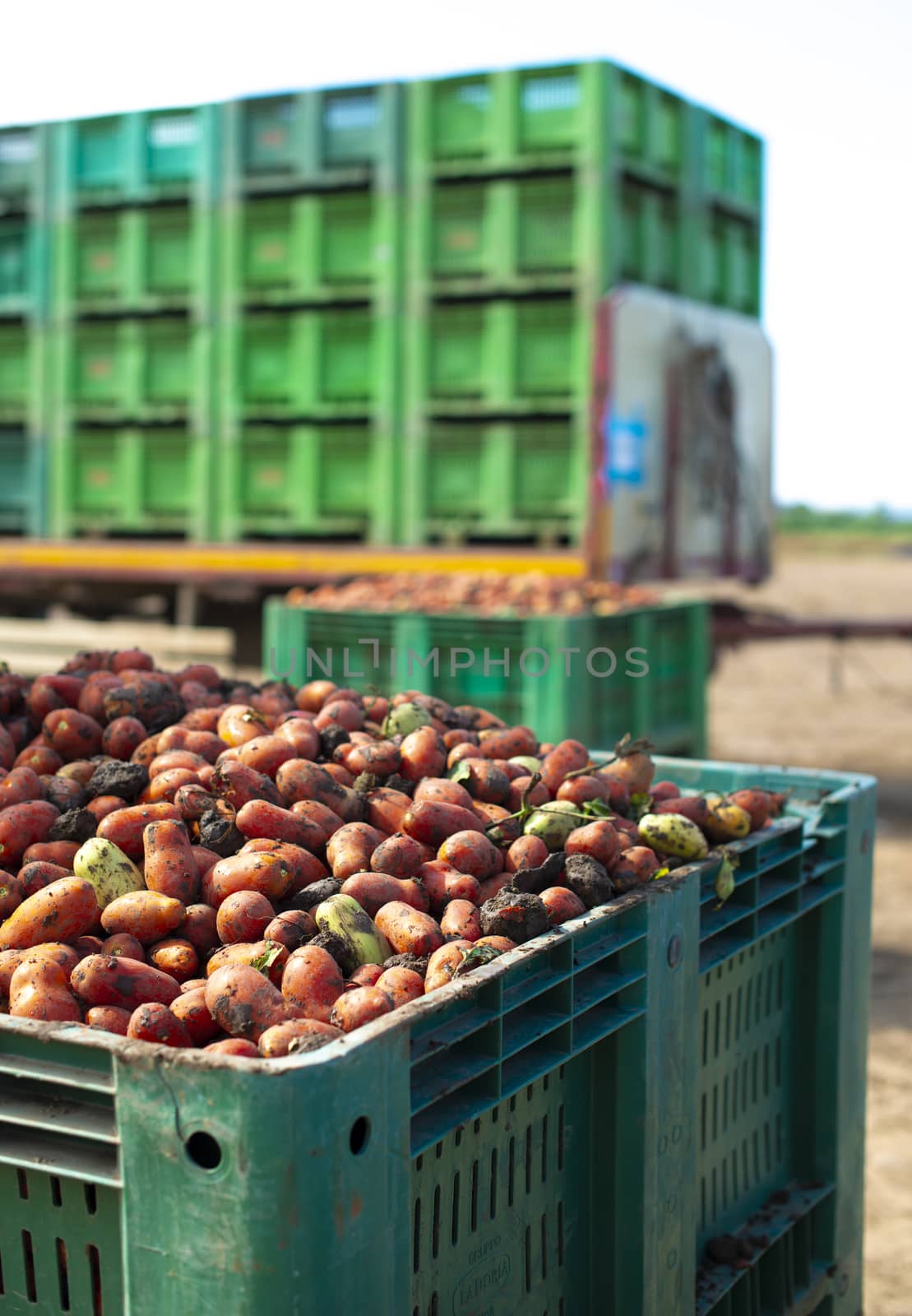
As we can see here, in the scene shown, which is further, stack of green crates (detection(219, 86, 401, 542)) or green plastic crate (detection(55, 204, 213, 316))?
green plastic crate (detection(55, 204, 213, 316))

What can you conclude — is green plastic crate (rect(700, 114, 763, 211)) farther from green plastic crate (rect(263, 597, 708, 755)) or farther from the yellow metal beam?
green plastic crate (rect(263, 597, 708, 755))

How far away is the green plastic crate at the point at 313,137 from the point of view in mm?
7781

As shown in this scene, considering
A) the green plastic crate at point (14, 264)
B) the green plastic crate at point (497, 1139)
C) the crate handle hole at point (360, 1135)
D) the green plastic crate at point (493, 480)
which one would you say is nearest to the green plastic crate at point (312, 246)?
the green plastic crate at point (493, 480)

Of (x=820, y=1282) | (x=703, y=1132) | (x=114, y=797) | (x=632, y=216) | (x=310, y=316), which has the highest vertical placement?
(x=632, y=216)

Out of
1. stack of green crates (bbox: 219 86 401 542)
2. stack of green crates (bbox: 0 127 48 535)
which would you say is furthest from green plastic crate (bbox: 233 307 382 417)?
stack of green crates (bbox: 0 127 48 535)

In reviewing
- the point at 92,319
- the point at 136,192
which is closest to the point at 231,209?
the point at 136,192

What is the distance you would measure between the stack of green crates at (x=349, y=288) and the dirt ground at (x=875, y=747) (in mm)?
2293

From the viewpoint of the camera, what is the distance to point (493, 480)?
7578mm

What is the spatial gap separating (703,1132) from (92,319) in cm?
777

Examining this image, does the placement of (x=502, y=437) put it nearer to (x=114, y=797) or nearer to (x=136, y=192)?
(x=136, y=192)

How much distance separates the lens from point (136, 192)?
8570 mm

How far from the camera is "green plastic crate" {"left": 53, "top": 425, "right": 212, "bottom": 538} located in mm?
8562

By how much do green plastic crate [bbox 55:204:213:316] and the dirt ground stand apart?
4.11 metres

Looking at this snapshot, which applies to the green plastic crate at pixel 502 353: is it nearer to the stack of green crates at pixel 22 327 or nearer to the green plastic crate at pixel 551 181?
the green plastic crate at pixel 551 181
